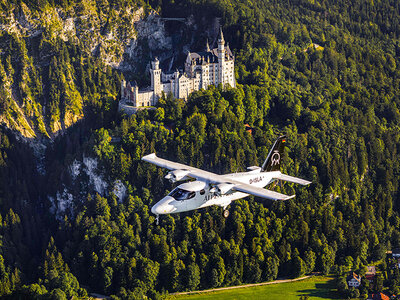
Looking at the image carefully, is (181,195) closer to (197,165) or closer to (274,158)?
(274,158)

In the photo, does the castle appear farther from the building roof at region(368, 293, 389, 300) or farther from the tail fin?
the building roof at region(368, 293, 389, 300)

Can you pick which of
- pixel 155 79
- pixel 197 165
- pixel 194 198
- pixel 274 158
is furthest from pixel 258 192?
pixel 155 79

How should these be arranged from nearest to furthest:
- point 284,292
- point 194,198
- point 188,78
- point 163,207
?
point 163,207 → point 194,198 → point 284,292 → point 188,78

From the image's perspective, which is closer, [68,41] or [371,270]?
[371,270]

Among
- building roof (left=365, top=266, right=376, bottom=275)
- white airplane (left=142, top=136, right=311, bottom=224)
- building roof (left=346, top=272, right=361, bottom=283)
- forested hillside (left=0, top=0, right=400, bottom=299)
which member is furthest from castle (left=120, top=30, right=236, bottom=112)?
white airplane (left=142, top=136, right=311, bottom=224)

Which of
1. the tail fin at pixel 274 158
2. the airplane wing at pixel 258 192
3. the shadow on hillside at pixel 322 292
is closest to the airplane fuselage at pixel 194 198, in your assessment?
the airplane wing at pixel 258 192

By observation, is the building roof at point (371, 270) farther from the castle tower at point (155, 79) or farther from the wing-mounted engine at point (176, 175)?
the wing-mounted engine at point (176, 175)
